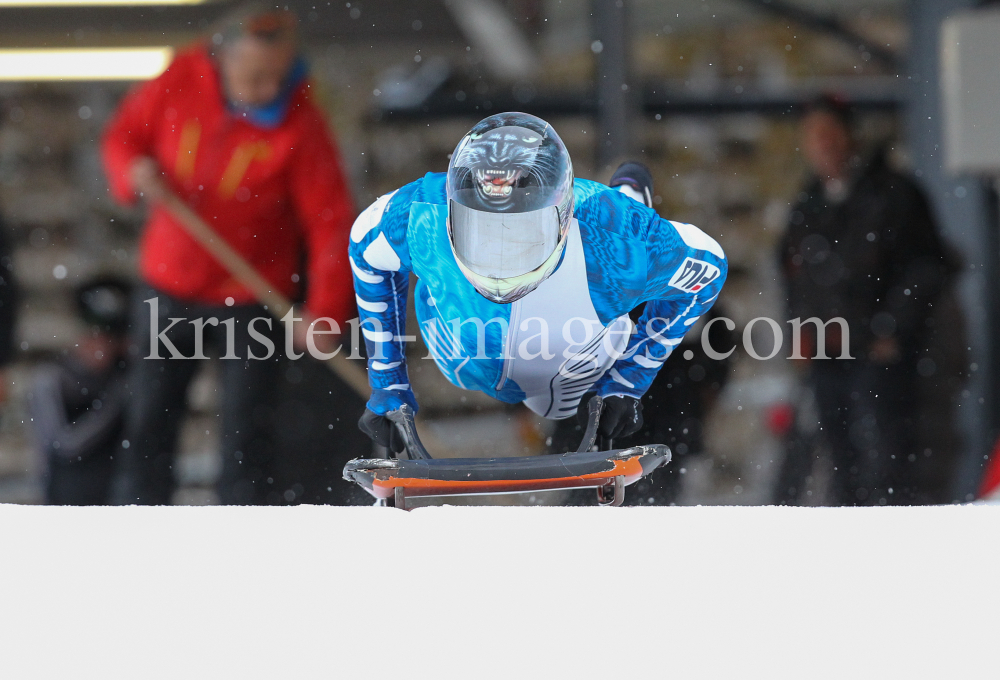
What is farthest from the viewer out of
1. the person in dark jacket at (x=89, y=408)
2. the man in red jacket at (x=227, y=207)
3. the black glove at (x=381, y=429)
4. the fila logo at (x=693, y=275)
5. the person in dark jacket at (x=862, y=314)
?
the person in dark jacket at (x=89, y=408)

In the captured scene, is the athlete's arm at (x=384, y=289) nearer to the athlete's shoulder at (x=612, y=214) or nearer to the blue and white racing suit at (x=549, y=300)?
the blue and white racing suit at (x=549, y=300)

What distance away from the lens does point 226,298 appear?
3131 millimetres

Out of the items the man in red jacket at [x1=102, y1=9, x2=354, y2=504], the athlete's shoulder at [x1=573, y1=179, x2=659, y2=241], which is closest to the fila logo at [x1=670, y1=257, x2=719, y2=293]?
the athlete's shoulder at [x1=573, y1=179, x2=659, y2=241]

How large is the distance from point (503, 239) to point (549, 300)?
0.24 m

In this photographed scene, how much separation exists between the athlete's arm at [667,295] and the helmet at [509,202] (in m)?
0.26

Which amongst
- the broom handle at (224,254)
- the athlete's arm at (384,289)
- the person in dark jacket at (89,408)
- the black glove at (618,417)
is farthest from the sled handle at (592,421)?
the person in dark jacket at (89,408)

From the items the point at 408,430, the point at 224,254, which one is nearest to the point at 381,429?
the point at 408,430

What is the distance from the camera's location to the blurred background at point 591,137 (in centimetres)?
364

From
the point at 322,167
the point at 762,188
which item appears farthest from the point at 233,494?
the point at 762,188

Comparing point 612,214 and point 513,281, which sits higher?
point 612,214

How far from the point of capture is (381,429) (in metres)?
1.79
